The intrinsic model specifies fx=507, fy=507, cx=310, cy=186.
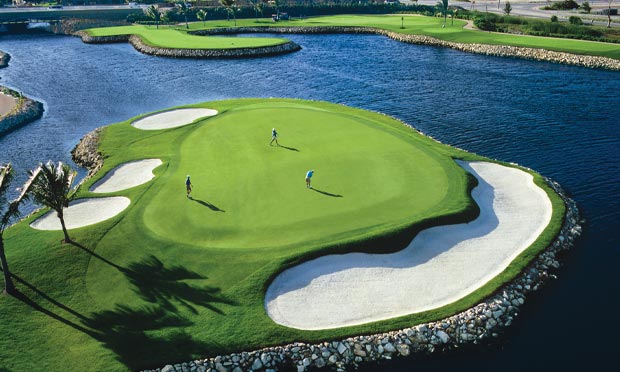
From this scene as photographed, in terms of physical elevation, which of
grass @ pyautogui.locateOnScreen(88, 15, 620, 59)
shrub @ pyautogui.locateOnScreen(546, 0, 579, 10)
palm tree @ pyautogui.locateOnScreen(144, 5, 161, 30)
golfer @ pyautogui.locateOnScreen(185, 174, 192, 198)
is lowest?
golfer @ pyautogui.locateOnScreen(185, 174, 192, 198)

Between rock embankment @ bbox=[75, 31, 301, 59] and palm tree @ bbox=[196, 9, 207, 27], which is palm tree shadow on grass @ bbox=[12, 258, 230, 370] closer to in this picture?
rock embankment @ bbox=[75, 31, 301, 59]

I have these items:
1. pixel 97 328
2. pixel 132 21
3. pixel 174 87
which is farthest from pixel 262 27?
pixel 97 328

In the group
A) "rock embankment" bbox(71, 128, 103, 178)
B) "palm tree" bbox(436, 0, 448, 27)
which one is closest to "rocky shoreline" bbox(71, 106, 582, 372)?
"rock embankment" bbox(71, 128, 103, 178)

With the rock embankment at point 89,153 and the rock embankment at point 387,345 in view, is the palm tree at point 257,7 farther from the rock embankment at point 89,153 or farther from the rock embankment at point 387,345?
the rock embankment at point 387,345

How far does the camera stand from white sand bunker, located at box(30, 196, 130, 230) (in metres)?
33.9

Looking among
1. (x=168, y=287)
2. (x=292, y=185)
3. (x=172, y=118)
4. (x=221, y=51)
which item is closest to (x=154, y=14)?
(x=221, y=51)

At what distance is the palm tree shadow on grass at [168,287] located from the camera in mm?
25984

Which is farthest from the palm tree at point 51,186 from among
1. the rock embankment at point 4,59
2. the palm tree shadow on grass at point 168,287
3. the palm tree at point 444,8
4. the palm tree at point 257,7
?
the palm tree at point 257,7

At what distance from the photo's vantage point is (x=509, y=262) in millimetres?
29422

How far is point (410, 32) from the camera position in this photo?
118 meters

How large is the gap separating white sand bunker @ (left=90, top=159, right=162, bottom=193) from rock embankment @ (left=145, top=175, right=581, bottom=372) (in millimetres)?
21090

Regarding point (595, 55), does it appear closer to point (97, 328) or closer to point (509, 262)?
point (509, 262)

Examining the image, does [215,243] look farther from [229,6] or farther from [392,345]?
[229,6]

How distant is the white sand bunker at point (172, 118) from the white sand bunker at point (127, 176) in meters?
11.0
